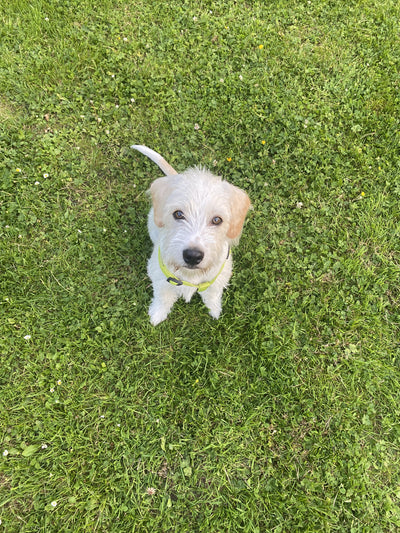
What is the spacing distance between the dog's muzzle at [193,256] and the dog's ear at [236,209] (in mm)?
572

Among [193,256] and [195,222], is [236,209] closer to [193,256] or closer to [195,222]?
[195,222]

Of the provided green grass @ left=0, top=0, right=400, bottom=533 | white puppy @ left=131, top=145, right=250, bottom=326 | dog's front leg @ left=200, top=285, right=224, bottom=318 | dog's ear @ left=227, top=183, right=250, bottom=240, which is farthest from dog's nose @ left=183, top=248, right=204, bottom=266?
green grass @ left=0, top=0, right=400, bottom=533

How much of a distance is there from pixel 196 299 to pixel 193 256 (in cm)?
162

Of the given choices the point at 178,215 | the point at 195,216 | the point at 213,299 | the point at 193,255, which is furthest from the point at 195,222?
the point at 213,299

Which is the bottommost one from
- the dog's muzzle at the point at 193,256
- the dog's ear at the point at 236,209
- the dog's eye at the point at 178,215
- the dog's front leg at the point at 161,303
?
the dog's front leg at the point at 161,303

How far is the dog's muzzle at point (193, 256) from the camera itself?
257 cm

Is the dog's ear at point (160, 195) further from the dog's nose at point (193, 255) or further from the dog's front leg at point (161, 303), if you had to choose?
the dog's front leg at point (161, 303)

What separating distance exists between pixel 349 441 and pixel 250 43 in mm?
5878

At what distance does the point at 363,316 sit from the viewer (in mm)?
4121

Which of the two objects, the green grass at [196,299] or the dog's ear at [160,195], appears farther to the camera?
the green grass at [196,299]

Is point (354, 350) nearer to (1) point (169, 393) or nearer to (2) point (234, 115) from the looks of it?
(1) point (169, 393)

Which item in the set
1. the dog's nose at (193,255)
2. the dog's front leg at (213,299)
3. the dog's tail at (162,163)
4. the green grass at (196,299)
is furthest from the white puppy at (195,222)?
the green grass at (196,299)

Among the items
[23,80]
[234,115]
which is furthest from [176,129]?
[23,80]

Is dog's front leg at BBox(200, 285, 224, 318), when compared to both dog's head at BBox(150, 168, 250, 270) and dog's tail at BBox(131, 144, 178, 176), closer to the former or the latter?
dog's head at BBox(150, 168, 250, 270)
